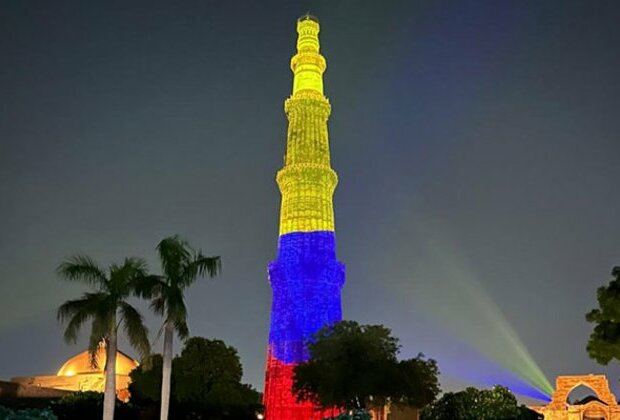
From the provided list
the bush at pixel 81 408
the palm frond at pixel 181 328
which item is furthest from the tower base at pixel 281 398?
the palm frond at pixel 181 328

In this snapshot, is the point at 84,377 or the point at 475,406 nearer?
the point at 475,406

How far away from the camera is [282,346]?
65.3m

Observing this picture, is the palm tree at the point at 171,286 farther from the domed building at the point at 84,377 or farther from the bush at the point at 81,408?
the domed building at the point at 84,377

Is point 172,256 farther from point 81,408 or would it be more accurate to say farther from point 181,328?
point 81,408

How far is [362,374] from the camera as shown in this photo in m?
43.8

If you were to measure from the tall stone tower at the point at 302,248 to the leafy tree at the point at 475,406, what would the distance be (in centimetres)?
1093

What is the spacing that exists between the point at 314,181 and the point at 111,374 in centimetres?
4339

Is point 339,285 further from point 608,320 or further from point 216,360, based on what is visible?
point 608,320

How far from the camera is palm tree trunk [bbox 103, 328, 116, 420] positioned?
27328 mm

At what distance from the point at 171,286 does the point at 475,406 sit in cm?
3925

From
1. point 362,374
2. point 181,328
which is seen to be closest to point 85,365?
point 362,374

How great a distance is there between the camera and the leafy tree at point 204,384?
53.8 m

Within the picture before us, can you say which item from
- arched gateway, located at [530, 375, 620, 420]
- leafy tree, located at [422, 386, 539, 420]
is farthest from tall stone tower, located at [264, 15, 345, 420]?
arched gateway, located at [530, 375, 620, 420]

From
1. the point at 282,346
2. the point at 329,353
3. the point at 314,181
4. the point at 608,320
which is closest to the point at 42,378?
the point at 282,346
